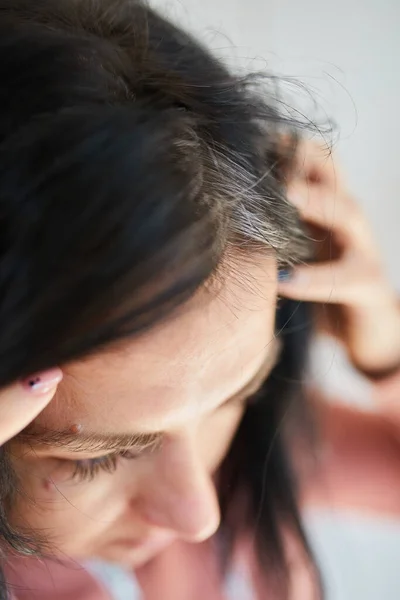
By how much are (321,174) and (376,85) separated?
0.27 m

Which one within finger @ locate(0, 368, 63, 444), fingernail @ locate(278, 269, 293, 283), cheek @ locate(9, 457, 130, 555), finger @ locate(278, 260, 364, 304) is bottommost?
cheek @ locate(9, 457, 130, 555)

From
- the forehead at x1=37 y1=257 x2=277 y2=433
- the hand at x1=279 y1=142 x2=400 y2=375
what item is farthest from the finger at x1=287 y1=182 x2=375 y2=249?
the forehead at x1=37 y1=257 x2=277 y2=433

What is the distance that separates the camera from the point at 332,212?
552 mm

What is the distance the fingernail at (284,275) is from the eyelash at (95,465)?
0.57 ft

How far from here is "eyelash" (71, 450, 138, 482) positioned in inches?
18.2

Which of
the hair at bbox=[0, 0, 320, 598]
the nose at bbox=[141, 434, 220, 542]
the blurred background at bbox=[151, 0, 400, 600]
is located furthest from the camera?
the blurred background at bbox=[151, 0, 400, 600]

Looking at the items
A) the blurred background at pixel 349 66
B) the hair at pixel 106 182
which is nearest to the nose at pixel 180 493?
the hair at pixel 106 182

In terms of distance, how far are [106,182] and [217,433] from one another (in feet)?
1.05

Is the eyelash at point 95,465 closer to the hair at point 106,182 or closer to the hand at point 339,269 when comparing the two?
the hair at point 106,182

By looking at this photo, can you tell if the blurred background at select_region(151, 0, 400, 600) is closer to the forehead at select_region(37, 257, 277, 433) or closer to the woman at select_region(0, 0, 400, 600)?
the woman at select_region(0, 0, 400, 600)

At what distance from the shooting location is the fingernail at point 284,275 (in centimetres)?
48

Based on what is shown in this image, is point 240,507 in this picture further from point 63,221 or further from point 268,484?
point 63,221

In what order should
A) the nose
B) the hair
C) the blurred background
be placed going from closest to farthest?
the hair, the nose, the blurred background

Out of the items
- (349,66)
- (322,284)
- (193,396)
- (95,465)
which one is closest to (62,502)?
(95,465)
